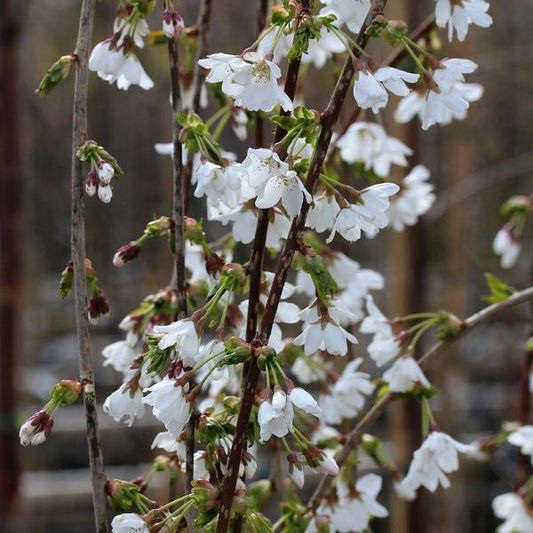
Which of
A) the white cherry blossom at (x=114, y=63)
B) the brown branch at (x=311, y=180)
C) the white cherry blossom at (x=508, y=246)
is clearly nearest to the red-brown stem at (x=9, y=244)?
Result: the white cherry blossom at (x=508, y=246)

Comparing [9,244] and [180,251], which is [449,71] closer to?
[180,251]

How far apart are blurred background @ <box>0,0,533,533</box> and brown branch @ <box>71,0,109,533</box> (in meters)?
0.58

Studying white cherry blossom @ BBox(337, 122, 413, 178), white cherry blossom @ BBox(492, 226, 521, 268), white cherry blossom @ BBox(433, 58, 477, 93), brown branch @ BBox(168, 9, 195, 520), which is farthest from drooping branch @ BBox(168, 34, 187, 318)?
white cherry blossom @ BBox(492, 226, 521, 268)

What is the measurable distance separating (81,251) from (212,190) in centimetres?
12

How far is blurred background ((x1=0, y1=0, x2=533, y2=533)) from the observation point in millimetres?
2389

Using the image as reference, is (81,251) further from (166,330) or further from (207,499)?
(207,499)

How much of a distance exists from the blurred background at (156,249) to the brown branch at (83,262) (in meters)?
0.58

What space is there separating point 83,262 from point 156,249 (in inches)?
112

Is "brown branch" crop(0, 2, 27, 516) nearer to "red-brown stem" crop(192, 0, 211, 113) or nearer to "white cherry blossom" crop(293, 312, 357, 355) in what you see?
"red-brown stem" crop(192, 0, 211, 113)

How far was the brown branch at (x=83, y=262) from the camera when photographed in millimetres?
679

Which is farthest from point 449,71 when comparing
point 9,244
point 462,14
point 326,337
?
point 9,244

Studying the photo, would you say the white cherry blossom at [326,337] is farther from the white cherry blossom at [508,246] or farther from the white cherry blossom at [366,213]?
the white cherry blossom at [508,246]

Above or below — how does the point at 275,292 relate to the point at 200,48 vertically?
below

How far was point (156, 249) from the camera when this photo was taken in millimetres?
3523
